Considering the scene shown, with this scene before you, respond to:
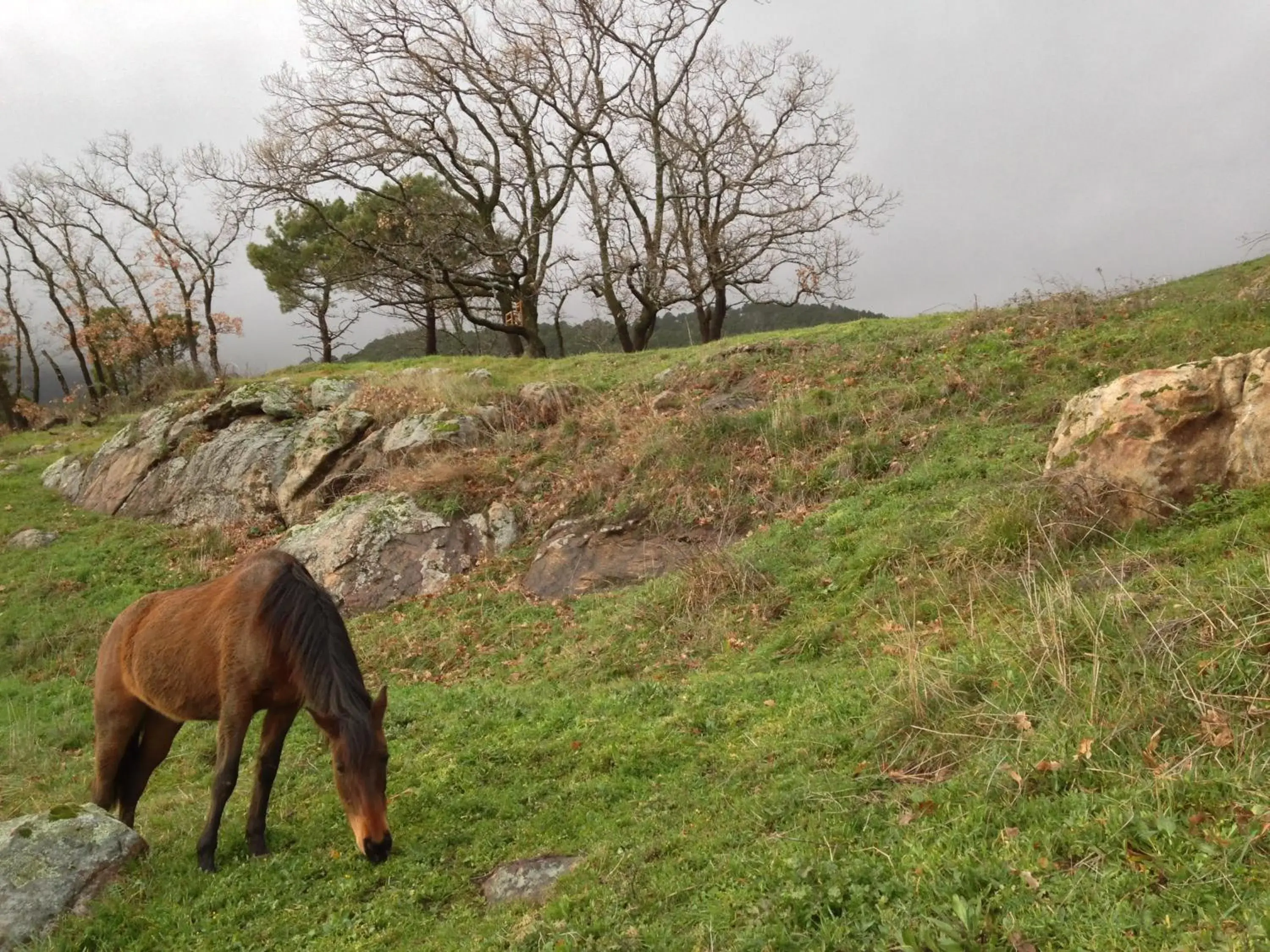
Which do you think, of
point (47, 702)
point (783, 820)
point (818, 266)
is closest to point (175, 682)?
point (783, 820)

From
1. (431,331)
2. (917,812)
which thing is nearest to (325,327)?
(431,331)

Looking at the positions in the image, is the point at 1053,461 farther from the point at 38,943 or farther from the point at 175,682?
the point at 38,943

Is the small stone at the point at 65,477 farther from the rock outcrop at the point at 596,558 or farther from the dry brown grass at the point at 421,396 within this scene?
the rock outcrop at the point at 596,558

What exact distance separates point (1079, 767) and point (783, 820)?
1.48 meters

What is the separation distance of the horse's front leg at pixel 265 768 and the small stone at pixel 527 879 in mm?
1863

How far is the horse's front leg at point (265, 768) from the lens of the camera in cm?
556

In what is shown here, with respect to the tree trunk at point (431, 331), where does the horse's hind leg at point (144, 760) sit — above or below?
below

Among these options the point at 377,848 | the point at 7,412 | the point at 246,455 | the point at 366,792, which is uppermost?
the point at 7,412

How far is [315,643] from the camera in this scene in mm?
5457

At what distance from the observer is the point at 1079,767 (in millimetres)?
3783

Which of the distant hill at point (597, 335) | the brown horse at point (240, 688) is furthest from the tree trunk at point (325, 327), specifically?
the brown horse at point (240, 688)

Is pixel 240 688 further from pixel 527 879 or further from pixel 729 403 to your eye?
pixel 729 403

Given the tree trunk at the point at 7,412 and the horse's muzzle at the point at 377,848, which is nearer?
the horse's muzzle at the point at 377,848

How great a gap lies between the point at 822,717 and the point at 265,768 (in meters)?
3.92
